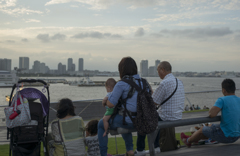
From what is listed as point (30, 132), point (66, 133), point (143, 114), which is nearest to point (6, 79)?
point (30, 132)

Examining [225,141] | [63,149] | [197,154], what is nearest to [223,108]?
[225,141]

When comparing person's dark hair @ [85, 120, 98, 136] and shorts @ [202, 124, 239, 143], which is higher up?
person's dark hair @ [85, 120, 98, 136]

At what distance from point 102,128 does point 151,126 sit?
778mm

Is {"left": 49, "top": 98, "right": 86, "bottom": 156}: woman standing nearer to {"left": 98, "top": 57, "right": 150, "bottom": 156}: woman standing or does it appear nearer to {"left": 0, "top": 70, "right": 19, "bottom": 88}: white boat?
{"left": 98, "top": 57, "right": 150, "bottom": 156}: woman standing

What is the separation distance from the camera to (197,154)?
4.21 meters

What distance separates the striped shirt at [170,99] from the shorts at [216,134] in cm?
81

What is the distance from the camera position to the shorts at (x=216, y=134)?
460 centimetres

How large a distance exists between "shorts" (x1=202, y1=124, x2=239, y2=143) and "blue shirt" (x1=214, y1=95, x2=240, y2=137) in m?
0.09

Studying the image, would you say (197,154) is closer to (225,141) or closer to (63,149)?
(225,141)

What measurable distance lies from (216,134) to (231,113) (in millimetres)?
495

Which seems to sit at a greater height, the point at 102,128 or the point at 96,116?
the point at 102,128

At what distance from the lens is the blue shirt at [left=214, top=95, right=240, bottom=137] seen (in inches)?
177

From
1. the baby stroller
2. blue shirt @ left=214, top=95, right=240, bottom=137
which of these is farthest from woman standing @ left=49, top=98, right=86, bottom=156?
blue shirt @ left=214, top=95, right=240, bottom=137

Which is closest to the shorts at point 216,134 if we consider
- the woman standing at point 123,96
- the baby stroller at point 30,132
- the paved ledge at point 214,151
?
the paved ledge at point 214,151
